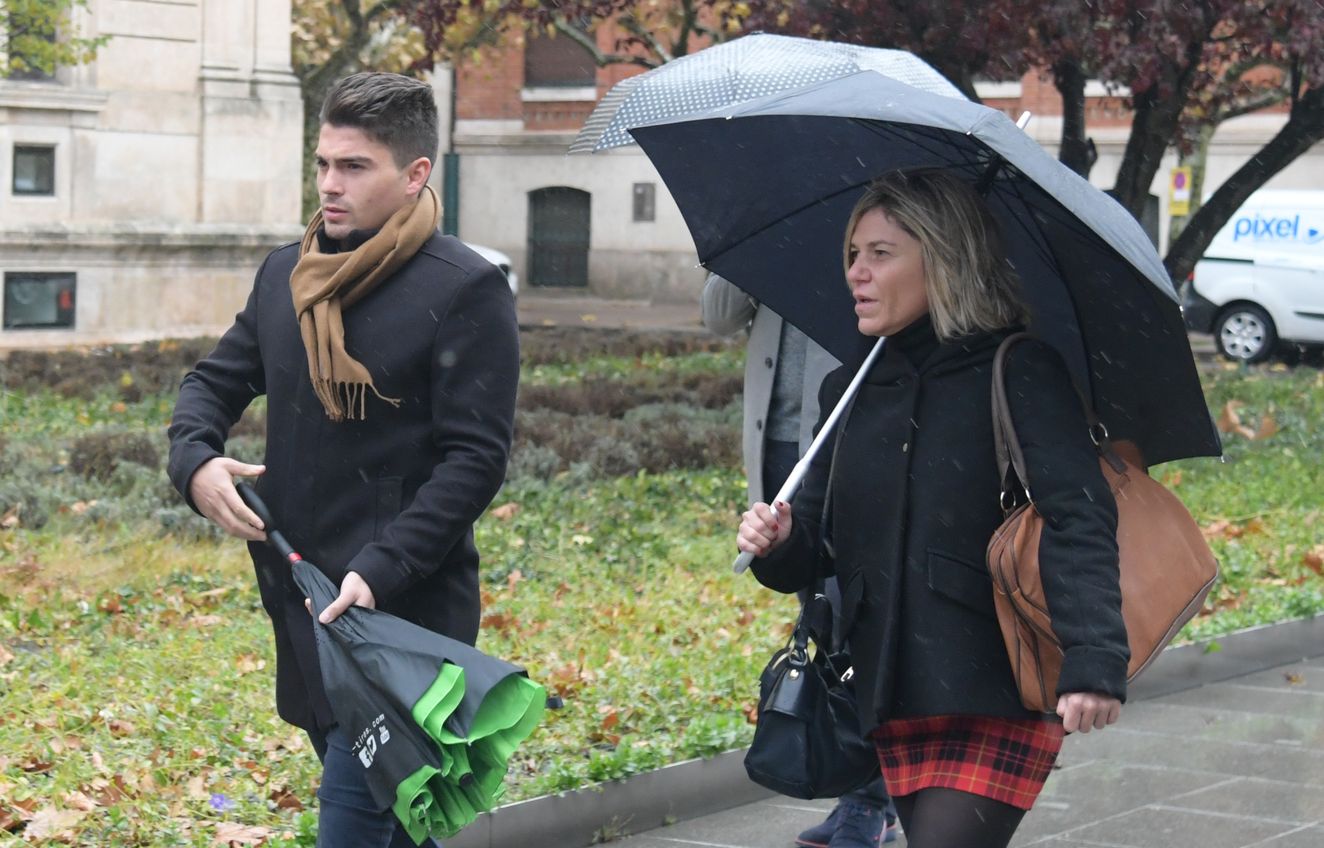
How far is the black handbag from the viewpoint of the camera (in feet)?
11.8

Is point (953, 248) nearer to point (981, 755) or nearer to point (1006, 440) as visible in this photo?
point (1006, 440)

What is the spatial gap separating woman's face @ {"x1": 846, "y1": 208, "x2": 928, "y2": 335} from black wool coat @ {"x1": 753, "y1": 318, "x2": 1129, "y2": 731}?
5cm

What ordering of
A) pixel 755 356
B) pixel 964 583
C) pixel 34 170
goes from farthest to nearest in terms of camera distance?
1. pixel 34 170
2. pixel 755 356
3. pixel 964 583

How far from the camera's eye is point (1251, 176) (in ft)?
43.2

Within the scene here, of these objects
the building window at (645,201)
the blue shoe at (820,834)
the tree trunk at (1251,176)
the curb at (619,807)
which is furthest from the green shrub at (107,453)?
the building window at (645,201)

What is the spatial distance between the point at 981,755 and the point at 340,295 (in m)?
1.45

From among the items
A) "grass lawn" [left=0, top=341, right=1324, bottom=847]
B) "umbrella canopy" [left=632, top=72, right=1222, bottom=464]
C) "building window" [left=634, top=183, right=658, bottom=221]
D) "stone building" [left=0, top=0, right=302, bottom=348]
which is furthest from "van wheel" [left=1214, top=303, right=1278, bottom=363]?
"umbrella canopy" [left=632, top=72, right=1222, bottom=464]

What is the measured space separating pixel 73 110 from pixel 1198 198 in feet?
50.9

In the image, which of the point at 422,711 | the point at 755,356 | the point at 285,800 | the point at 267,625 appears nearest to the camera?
the point at 422,711

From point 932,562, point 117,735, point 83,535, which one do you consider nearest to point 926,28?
point 83,535

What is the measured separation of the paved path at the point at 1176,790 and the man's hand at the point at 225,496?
2.19 m

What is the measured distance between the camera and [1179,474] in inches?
470

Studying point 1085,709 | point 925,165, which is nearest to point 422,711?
point 1085,709

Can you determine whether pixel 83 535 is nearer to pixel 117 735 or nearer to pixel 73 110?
pixel 117 735
